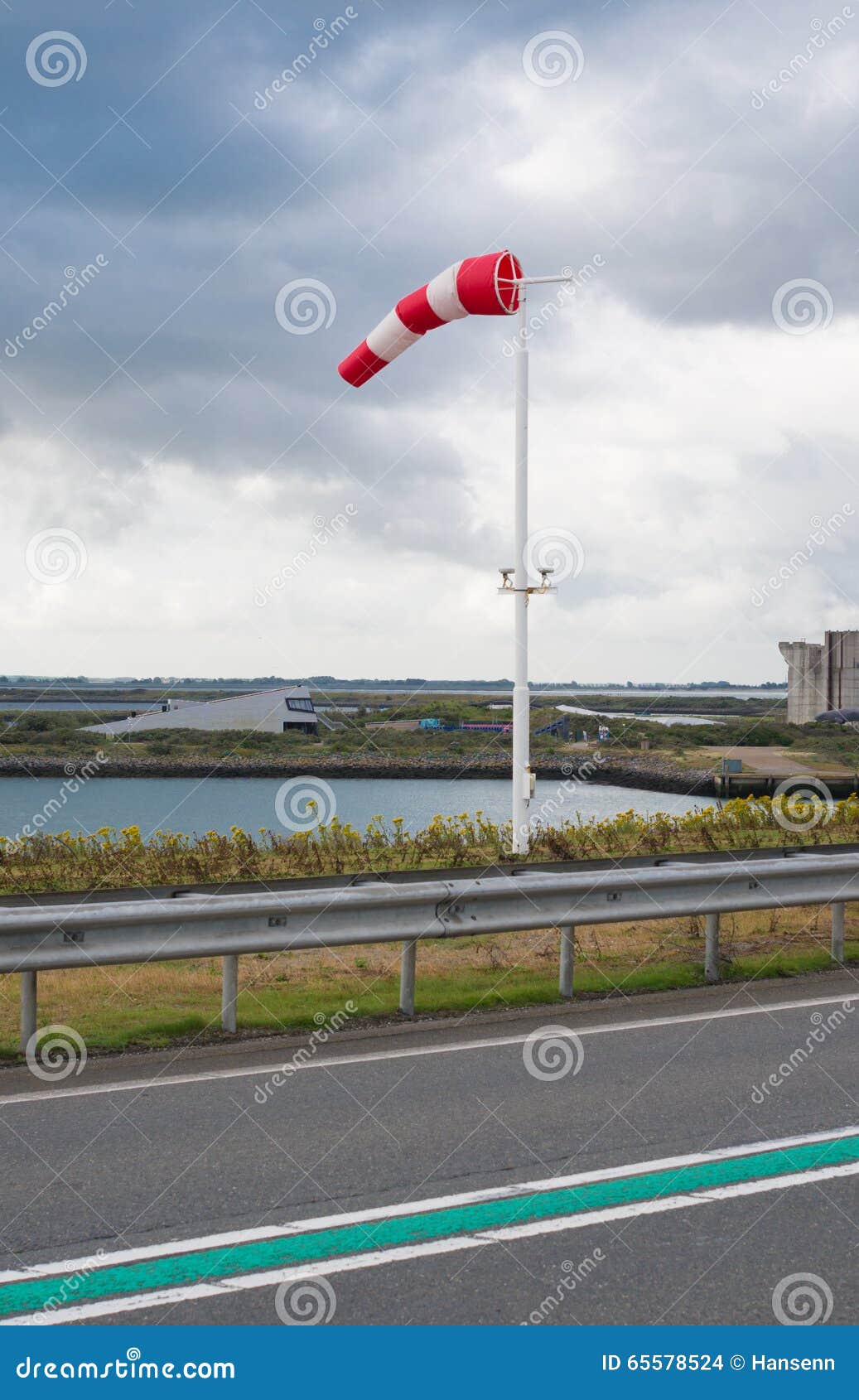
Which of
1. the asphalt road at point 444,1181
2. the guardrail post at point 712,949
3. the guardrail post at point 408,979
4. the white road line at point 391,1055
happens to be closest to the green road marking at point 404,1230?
the asphalt road at point 444,1181

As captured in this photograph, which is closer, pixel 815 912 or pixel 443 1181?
pixel 443 1181

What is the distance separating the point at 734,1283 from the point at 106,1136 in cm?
279

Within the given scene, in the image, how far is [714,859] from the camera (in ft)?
34.8

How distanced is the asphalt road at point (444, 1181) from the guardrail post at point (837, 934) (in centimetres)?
222

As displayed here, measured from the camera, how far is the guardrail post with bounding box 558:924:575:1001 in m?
7.79

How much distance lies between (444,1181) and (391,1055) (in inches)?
75.0

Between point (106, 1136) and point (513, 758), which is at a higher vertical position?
point (513, 758)

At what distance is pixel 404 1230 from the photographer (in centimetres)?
406

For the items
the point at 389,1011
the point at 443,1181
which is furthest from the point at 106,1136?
the point at 389,1011

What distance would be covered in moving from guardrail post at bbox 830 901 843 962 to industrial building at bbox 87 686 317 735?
1794 cm

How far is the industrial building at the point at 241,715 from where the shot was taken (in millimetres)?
26219

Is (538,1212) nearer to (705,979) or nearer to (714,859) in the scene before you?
(705,979)

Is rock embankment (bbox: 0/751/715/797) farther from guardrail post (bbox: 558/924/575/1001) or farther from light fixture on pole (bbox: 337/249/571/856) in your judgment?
guardrail post (bbox: 558/924/575/1001)

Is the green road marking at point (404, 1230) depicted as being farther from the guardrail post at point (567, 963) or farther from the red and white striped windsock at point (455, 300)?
the red and white striped windsock at point (455, 300)
